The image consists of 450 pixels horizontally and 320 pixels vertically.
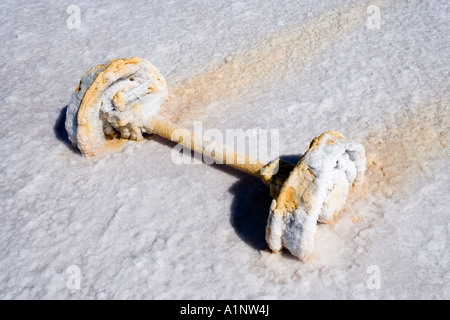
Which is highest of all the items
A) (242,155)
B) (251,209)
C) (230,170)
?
(242,155)

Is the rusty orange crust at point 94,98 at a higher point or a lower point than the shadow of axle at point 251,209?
higher

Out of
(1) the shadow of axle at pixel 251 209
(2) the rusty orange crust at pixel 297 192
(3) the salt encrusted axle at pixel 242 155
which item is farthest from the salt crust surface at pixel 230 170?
(2) the rusty orange crust at pixel 297 192

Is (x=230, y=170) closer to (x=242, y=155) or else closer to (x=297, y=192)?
(x=242, y=155)

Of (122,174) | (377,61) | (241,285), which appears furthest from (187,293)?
(377,61)

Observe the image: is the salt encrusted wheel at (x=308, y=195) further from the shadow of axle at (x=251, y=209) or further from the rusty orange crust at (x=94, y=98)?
the rusty orange crust at (x=94, y=98)

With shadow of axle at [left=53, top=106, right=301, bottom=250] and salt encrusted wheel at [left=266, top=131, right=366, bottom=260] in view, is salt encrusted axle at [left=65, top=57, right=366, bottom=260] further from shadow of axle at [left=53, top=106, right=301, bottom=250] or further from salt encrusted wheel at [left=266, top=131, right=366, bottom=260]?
shadow of axle at [left=53, top=106, right=301, bottom=250]

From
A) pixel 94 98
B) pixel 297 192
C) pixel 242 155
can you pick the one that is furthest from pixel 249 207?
pixel 94 98
